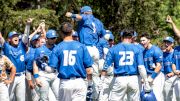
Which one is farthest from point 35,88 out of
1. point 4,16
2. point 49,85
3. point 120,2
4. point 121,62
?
point 120,2

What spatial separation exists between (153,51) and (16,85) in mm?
3743

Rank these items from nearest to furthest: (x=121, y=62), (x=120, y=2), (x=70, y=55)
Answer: (x=70, y=55)
(x=121, y=62)
(x=120, y=2)

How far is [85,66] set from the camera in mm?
13055

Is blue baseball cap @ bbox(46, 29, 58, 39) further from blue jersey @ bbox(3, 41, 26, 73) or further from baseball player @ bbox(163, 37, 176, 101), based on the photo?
baseball player @ bbox(163, 37, 176, 101)

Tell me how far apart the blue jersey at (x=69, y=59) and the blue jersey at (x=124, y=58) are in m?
1.50

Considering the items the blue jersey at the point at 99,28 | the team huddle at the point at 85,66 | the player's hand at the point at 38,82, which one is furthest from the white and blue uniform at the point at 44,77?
the blue jersey at the point at 99,28

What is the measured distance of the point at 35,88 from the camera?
52.2 feet

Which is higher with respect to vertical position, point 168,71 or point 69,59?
point 69,59

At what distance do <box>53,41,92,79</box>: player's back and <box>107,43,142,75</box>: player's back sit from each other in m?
1.56

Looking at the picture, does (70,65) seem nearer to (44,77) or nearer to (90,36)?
(44,77)

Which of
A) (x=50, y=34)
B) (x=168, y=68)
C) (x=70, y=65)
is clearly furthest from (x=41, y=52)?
(x=168, y=68)

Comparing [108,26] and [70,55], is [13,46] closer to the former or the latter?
[70,55]

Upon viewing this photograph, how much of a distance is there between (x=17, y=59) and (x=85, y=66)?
10.1ft

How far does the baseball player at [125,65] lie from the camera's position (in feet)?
46.9
